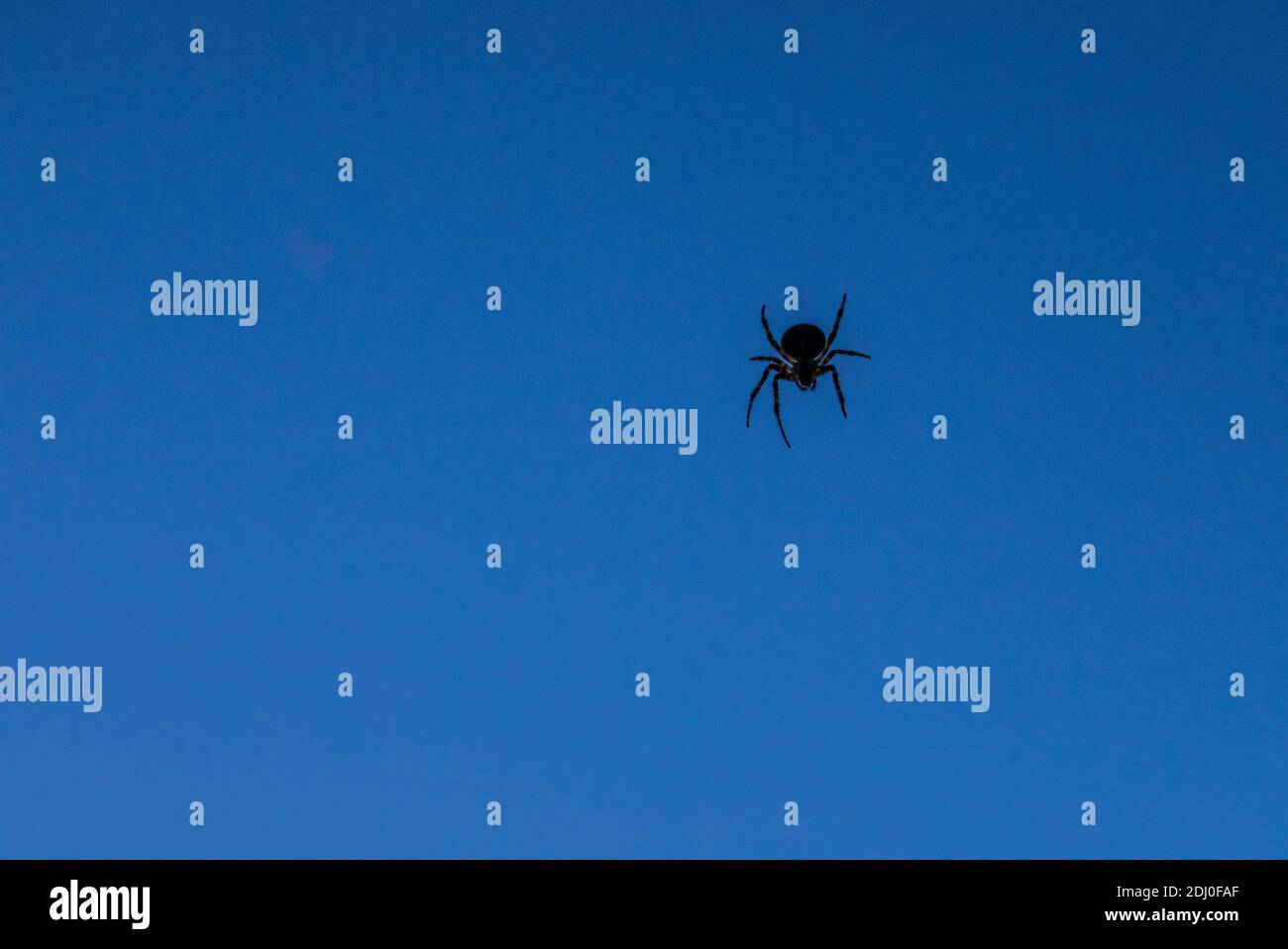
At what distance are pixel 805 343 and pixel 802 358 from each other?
61mm

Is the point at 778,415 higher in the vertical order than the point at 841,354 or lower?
lower

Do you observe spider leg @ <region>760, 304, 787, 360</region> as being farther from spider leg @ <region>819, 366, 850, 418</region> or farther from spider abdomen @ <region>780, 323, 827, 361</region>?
spider leg @ <region>819, 366, 850, 418</region>

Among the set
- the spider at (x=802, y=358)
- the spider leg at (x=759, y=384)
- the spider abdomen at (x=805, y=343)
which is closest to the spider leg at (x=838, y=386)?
the spider at (x=802, y=358)

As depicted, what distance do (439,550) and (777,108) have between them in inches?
92.4

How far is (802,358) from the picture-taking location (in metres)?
4.06

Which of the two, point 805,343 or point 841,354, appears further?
point 841,354

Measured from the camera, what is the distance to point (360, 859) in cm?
422

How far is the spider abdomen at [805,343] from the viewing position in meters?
4.05
